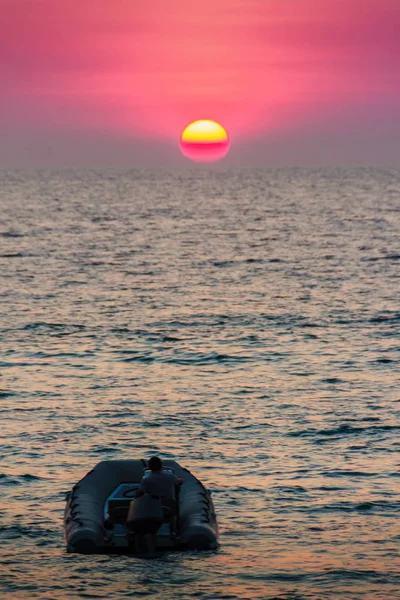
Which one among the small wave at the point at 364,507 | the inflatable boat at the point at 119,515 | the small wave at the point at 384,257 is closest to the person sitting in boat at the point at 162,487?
the inflatable boat at the point at 119,515

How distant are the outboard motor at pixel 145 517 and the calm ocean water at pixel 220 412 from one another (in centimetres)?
72

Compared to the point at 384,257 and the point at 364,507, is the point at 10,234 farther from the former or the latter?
the point at 364,507

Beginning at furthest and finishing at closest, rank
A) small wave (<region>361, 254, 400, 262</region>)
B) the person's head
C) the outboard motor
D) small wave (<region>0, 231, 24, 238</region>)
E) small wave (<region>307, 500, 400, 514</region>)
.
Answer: small wave (<region>0, 231, 24, 238</region>) < small wave (<region>361, 254, 400, 262</region>) < small wave (<region>307, 500, 400, 514</region>) < the person's head < the outboard motor

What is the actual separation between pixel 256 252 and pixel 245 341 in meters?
44.5

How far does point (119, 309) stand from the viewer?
55.5 m

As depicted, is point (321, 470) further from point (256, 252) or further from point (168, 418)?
point (256, 252)

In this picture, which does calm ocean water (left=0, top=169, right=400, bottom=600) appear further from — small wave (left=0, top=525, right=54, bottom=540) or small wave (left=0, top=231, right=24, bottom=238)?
small wave (left=0, top=231, right=24, bottom=238)

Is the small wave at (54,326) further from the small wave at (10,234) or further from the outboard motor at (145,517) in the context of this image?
the small wave at (10,234)

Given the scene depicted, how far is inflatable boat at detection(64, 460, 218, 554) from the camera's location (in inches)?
848

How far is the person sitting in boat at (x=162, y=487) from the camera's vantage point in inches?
866

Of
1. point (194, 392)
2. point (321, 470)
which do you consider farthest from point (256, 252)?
point (321, 470)

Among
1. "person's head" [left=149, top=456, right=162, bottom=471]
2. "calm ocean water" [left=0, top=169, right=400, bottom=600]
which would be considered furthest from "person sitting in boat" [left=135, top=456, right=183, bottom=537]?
"calm ocean water" [left=0, top=169, right=400, bottom=600]

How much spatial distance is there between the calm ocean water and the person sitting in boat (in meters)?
0.95

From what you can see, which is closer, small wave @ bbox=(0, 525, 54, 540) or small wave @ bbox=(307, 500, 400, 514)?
small wave @ bbox=(0, 525, 54, 540)
